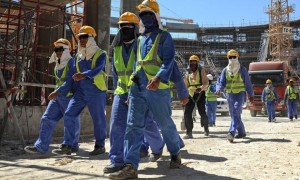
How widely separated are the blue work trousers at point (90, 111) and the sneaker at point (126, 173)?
2.03 metres

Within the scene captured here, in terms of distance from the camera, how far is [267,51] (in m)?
65.8

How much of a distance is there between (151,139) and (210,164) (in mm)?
863

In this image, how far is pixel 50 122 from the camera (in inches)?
236

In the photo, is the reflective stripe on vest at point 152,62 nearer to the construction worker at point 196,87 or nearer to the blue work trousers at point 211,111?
the construction worker at point 196,87

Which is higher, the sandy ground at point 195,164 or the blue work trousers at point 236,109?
the blue work trousers at point 236,109

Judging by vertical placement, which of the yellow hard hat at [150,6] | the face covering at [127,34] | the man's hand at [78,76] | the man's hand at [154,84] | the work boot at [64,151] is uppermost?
the yellow hard hat at [150,6]

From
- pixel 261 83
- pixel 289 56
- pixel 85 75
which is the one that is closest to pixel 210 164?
pixel 85 75

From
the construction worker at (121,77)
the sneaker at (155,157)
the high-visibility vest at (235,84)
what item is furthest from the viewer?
the high-visibility vest at (235,84)

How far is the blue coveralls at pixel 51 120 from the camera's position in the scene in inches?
232

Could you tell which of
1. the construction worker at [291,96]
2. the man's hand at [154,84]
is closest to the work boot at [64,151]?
the man's hand at [154,84]

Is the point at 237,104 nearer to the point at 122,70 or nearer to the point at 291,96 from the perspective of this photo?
the point at 122,70

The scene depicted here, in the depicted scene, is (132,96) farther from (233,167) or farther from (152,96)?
(233,167)

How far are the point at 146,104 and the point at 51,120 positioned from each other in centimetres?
239

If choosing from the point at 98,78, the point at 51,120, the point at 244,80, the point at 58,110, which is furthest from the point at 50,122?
the point at 244,80
